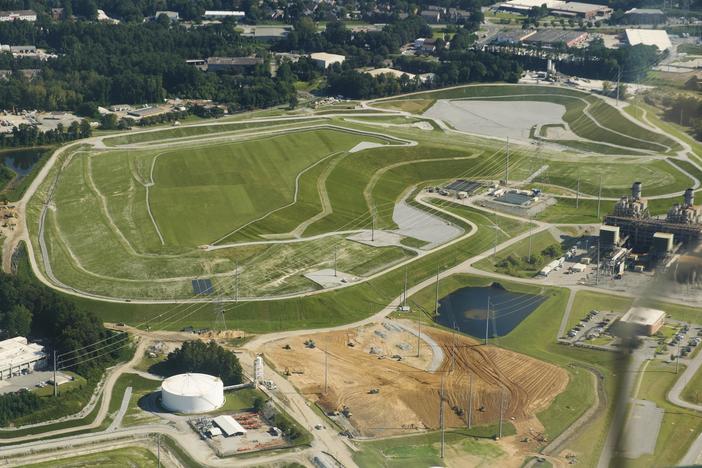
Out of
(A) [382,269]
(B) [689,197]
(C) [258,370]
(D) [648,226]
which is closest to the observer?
(C) [258,370]

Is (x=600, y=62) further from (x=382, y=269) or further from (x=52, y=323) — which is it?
(x=52, y=323)

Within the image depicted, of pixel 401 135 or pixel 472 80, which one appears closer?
pixel 401 135

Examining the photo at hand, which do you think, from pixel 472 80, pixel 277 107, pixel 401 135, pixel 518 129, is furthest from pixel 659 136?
pixel 277 107

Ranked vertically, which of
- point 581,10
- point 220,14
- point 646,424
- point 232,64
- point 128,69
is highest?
point 581,10

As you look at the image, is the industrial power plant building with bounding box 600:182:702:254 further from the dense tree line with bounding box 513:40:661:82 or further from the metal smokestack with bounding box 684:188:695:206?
the dense tree line with bounding box 513:40:661:82

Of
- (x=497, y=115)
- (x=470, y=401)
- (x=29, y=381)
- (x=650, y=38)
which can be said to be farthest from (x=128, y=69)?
(x=470, y=401)

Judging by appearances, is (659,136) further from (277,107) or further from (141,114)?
(141,114)

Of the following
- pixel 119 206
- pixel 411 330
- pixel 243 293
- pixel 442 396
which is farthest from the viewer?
pixel 119 206
